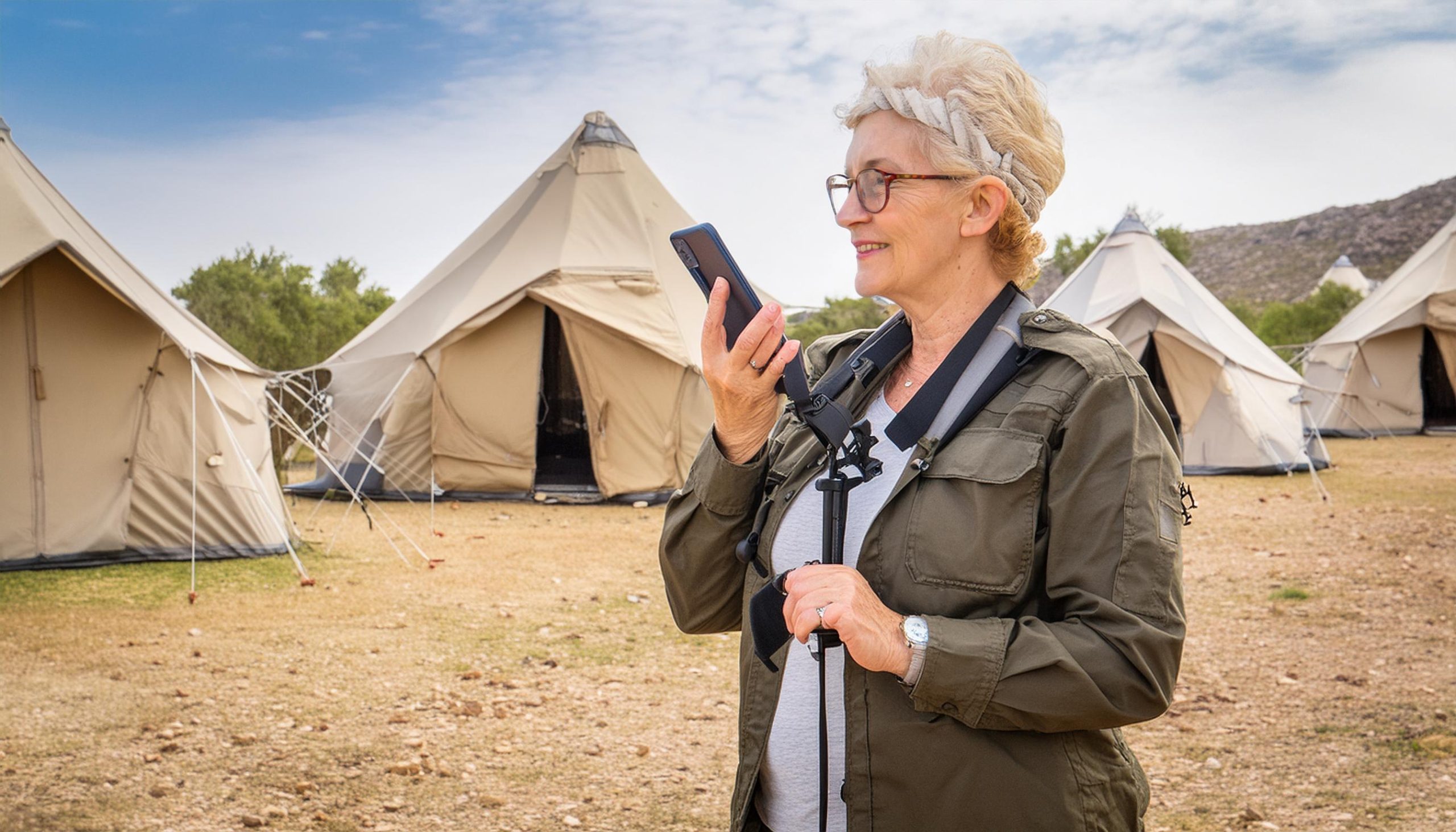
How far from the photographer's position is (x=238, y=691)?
4961 mm

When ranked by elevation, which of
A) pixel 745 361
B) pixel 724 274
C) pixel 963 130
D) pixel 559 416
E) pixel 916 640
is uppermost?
pixel 963 130

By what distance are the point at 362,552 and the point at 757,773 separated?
7433 mm

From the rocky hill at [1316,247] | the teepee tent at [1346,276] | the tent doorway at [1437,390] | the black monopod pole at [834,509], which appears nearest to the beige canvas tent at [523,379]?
the black monopod pole at [834,509]

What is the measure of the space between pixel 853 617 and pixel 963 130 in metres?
0.73

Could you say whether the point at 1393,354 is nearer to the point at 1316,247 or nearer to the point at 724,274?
the point at 724,274

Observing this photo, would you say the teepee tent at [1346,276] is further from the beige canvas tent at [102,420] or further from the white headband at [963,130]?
the white headband at [963,130]

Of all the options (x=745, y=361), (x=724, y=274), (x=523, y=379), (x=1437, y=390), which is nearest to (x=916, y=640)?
(x=745, y=361)

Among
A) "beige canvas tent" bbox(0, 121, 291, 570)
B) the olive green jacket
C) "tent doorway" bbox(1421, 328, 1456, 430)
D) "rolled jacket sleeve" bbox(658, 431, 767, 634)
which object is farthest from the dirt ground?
"tent doorway" bbox(1421, 328, 1456, 430)

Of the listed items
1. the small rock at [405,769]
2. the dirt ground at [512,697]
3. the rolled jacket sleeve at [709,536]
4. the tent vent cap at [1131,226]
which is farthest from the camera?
the tent vent cap at [1131,226]

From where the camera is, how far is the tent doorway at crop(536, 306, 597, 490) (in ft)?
43.3

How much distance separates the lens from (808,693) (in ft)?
5.39

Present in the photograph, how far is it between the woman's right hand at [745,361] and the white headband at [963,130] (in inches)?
14.2

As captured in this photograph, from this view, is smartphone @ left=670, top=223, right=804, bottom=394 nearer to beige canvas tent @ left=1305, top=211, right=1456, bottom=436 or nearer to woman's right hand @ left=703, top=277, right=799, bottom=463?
woman's right hand @ left=703, top=277, right=799, bottom=463

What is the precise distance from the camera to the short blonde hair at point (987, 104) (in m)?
1.59
